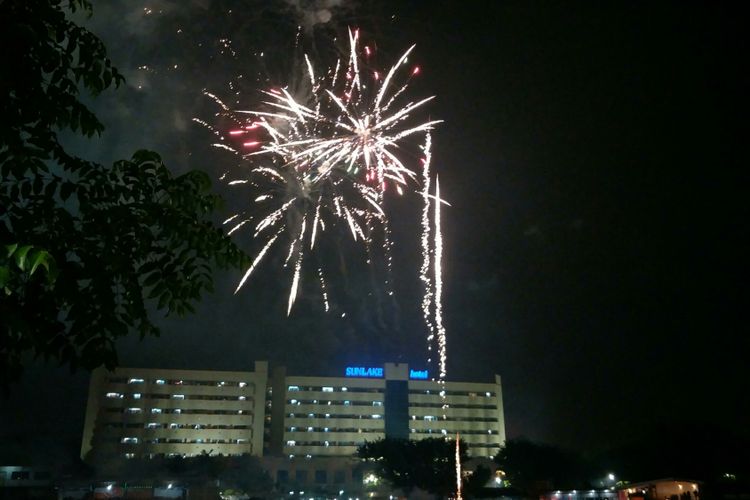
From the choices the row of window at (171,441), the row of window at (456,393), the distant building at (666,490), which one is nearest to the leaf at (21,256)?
the distant building at (666,490)

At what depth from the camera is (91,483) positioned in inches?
1954

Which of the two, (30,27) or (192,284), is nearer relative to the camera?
(30,27)

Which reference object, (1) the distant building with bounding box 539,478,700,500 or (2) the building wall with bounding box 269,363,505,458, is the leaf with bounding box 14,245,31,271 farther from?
(2) the building wall with bounding box 269,363,505,458

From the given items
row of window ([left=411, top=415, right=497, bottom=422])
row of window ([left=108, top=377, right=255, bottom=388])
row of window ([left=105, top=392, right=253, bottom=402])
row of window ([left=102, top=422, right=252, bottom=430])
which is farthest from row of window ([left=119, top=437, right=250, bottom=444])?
row of window ([left=411, top=415, right=497, bottom=422])

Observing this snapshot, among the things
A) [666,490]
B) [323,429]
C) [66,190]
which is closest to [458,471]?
[666,490]

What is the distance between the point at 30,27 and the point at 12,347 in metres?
2.28

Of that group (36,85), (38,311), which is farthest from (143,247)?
(36,85)

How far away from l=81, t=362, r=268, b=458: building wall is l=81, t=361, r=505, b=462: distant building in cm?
13

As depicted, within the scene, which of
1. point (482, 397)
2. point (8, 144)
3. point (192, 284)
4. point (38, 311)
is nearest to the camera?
point (8, 144)

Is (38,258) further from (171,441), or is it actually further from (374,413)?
(374,413)

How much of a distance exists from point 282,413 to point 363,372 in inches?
535

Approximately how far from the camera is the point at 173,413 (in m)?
75.2

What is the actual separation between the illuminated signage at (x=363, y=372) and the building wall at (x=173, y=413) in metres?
13.6

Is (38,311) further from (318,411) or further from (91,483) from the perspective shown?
(318,411)
